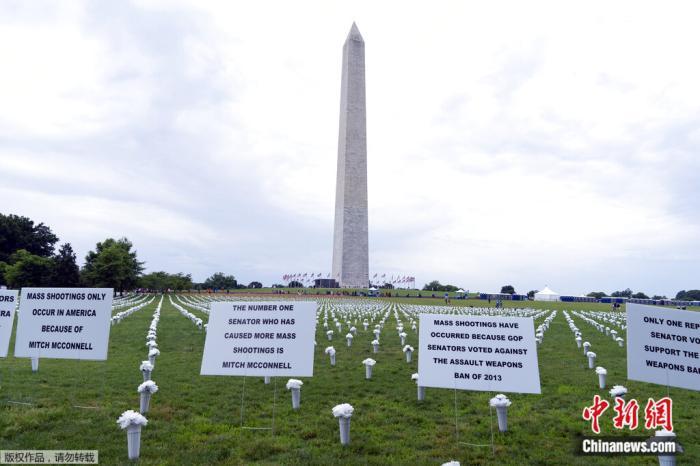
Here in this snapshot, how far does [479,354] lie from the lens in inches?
259

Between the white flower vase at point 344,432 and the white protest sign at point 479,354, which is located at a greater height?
the white protest sign at point 479,354

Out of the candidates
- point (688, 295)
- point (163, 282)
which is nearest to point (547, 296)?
point (688, 295)

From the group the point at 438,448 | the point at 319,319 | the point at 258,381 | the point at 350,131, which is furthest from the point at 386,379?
the point at 350,131

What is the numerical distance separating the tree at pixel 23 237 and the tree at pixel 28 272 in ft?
39.6

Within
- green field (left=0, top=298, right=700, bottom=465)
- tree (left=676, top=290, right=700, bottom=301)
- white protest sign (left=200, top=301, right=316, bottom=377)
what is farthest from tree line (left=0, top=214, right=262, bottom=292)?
tree (left=676, top=290, right=700, bottom=301)

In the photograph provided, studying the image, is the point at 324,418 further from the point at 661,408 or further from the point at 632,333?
the point at 661,408

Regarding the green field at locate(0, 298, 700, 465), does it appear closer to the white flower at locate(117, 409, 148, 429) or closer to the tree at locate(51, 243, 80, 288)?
the white flower at locate(117, 409, 148, 429)

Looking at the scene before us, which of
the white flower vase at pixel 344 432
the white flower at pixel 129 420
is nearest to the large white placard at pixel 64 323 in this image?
the white flower at pixel 129 420

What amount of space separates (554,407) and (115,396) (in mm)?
8317

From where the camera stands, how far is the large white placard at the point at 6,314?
8.85 metres

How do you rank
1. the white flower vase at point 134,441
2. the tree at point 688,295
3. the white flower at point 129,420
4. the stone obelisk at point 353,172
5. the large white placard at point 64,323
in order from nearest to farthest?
the white flower at point 129,420 → the white flower vase at point 134,441 → the large white placard at point 64,323 → the stone obelisk at point 353,172 → the tree at point 688,295

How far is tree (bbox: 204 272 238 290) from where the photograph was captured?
291 ft

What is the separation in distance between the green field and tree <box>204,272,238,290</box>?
78.4 meters

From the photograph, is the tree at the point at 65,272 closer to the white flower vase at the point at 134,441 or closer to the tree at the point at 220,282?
the tree at the point at 220,282
